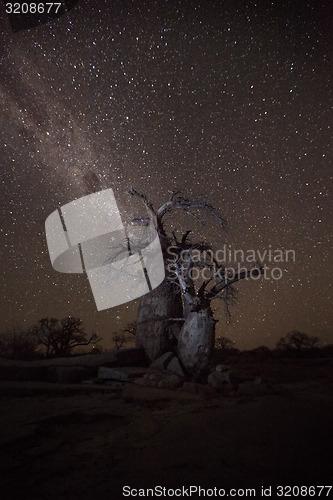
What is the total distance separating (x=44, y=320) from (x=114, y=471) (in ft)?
56.2

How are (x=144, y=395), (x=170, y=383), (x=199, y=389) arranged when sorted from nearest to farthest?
(x=144, y=395), (x=199, y=389), (x=170, y=383)

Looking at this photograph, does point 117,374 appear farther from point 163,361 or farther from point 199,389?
point 199,389

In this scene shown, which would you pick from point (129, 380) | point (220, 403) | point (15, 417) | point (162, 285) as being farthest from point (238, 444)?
point (162, 285)

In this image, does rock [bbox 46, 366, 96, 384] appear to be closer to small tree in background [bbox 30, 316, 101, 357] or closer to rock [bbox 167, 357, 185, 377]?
rock [bbox 167, 357, 185, 377]

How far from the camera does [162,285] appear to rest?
8.61 meters

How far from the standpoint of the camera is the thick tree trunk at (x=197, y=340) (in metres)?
6.92

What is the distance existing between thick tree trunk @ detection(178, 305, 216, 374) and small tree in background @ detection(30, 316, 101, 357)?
9.81 m

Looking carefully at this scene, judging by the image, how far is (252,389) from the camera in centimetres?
461

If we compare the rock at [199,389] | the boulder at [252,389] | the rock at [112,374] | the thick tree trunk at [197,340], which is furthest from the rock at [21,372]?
the boulder at [252,389]

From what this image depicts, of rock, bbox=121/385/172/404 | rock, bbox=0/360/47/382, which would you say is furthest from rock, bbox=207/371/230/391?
rock, bbox=0/360/47/382

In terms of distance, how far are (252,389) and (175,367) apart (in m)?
2.61

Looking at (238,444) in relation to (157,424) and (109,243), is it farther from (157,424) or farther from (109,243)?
(109,243)

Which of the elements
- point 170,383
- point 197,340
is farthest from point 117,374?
point 197,340

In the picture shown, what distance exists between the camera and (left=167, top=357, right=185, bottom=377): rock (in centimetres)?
665
